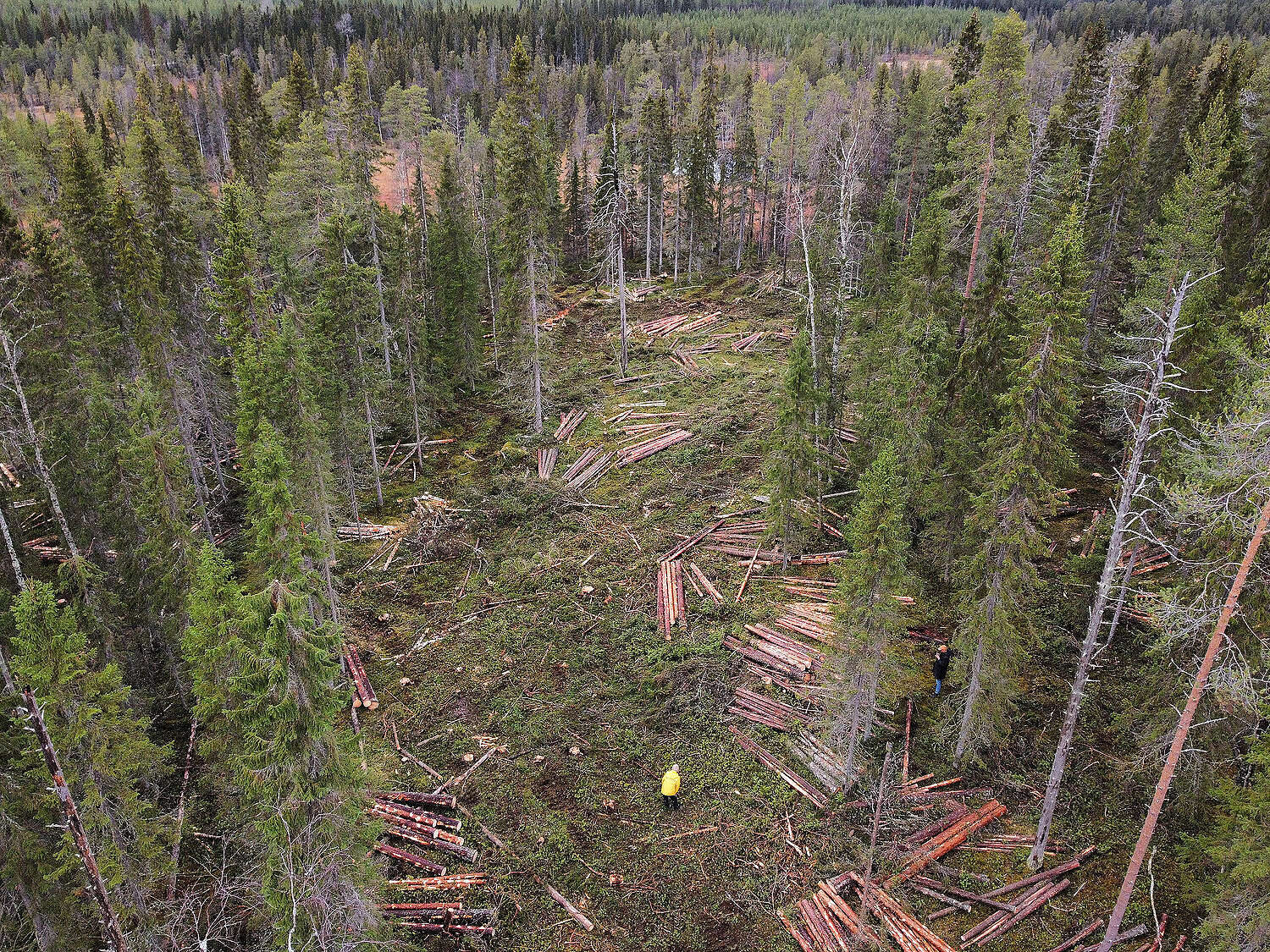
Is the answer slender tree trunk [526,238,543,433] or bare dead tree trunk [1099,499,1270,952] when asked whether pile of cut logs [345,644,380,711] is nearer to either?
slender tree trunk [526,238,543,433]

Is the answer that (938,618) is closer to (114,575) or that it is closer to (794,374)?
(794,374)

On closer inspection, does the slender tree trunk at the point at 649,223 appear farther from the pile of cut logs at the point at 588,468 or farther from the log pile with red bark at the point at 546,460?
the pile of cut logs at the point at 588,468

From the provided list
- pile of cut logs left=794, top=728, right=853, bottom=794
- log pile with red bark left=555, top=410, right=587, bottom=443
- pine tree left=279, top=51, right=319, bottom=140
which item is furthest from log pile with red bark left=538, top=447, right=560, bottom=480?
pine tree left=279, top=51, right=319, bottom=140

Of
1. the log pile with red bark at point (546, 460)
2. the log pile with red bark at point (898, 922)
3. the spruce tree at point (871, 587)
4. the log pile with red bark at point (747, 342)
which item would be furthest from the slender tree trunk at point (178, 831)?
the log pile with red bark at point (747, 342)

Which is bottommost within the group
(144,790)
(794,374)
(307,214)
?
(144,790)

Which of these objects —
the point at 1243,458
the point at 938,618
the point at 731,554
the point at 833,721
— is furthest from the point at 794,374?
the point at 1243,458
